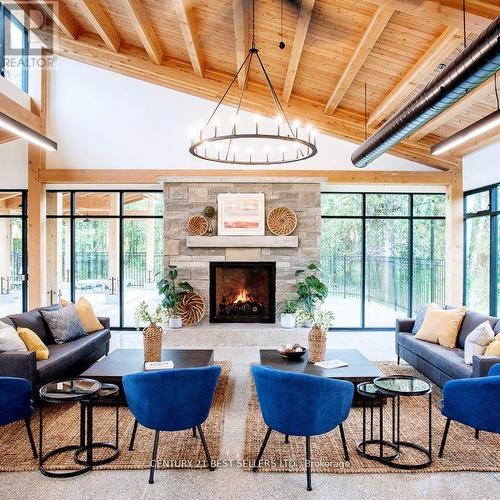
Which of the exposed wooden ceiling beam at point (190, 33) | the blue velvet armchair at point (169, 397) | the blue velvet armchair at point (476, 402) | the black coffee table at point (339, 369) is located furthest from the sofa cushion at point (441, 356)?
the exposed wooden ceiling beam at point (190, 33)

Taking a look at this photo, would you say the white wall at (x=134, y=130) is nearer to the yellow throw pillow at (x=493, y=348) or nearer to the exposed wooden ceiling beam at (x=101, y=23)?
the exposed wooden ceiling beam at (x=101, y=23)

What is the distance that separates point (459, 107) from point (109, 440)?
5483 millimetres

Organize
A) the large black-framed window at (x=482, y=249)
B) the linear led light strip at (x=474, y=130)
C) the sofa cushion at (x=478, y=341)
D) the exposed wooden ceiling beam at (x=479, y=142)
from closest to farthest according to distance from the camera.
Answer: the sofa cushion at (x=478, y=341) < the linear led light strip at (x=474, y=130) < the exposed wooden ceiling beam at (x=479, y=142) < the large black-framed window at (x=482, y=249)

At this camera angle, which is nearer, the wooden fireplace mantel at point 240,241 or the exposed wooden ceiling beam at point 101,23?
the exposed wooden ceiling beam at point 101,23

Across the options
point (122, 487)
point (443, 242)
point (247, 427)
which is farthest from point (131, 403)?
point (443, 242)

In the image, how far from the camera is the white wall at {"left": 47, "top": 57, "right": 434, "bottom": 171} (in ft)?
24.8

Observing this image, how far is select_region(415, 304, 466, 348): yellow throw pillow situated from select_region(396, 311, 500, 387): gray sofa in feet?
0.22

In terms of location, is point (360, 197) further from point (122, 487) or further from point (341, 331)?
point (122, 487)

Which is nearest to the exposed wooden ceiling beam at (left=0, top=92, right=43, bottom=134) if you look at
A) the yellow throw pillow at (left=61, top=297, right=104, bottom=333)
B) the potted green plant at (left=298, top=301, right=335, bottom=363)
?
the yellow throw pillow at (left=61, top=297, right=104, bottom=333)

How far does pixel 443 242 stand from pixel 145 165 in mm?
5535

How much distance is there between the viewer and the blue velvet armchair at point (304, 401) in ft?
9.70

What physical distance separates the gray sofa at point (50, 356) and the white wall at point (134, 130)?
9.88 ft

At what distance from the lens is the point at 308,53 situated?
5.55 metres

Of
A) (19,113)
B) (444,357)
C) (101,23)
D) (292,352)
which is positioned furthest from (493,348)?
(19,113)
